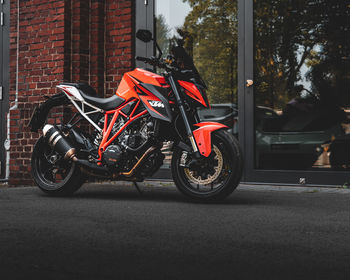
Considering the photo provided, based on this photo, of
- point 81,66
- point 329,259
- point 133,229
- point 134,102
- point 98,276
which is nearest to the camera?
point 98,276

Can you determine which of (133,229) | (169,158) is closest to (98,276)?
(133,229)

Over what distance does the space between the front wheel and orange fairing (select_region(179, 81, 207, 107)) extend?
1.11 ft

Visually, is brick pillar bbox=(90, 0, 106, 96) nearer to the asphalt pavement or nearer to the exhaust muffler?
the exhaust muffler

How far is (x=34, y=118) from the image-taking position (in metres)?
5.35

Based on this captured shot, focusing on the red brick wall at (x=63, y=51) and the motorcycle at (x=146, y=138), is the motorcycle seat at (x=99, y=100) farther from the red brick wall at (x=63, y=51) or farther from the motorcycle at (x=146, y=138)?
the red brick wall at (x=63, y=51)

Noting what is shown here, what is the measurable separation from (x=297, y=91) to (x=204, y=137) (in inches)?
83.2

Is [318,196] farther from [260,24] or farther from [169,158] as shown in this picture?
[260,24]

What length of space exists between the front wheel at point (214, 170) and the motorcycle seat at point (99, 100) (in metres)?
0.82

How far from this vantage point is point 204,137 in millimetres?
4410

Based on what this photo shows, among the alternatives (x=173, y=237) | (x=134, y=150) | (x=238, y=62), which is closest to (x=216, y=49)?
(x=238, y=62)

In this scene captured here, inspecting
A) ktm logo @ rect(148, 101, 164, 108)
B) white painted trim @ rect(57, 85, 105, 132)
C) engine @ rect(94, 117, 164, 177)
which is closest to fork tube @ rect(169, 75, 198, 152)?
ktm logo @ rect(148, 101, 164, 108)

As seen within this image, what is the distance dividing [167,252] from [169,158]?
2201 millimetres

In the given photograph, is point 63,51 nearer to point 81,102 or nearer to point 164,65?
point 81,102

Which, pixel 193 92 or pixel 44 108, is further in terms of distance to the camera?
pixel 44 108
